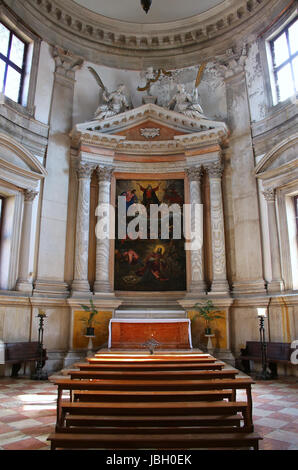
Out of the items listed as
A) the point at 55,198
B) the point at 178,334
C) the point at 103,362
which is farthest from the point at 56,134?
the point at 103,362

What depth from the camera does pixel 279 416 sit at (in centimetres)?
548

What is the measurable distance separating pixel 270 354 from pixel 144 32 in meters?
12.5

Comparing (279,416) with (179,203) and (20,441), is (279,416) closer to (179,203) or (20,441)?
(20,441)

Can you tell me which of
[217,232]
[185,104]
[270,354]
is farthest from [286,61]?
[270,354]

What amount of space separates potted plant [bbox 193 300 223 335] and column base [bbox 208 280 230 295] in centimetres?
43

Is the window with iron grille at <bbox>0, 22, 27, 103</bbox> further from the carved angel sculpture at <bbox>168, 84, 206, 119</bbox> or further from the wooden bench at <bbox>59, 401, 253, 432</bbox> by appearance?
the wooden bench at <bbox>59, 401, 253, 432</bbox>

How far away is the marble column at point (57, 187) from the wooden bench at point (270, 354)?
550 cm

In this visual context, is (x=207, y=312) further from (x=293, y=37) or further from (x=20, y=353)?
(x=293, y=37)

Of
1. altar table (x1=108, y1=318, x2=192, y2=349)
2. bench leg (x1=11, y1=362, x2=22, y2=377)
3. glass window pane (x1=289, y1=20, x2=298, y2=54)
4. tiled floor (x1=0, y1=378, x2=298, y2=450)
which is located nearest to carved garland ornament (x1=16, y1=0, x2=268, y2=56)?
glass window pane (x1=289, y1=20, x2=298, y2=54)

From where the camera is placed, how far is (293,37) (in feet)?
38.5

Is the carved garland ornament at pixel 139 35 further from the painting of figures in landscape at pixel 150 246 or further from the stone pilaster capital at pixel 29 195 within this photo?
the stone pilaster capital at pixel 29 195

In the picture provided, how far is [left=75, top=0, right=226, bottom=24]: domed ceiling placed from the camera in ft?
46.1

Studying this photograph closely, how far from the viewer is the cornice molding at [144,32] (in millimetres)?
12906

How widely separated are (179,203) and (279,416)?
8.46m
